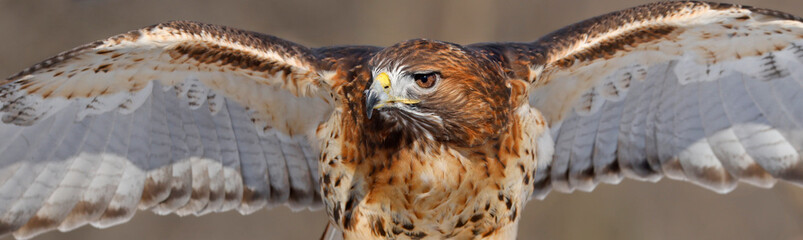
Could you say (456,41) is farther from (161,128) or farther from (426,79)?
(426,79)

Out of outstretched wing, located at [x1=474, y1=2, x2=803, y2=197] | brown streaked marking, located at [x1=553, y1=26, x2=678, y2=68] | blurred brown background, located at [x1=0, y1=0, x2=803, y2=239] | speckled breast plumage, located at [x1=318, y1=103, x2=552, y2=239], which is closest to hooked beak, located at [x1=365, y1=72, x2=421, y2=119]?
speckled breast plumage, located at [x1=318, y1=103, x2=552, y2=239]

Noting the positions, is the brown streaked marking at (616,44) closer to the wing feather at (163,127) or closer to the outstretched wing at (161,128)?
the wing feather at (163,127)

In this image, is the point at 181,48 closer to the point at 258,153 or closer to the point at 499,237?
the point at 258,153

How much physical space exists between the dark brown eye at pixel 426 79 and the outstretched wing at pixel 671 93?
0.67 meters

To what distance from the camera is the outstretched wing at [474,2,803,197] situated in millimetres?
4582

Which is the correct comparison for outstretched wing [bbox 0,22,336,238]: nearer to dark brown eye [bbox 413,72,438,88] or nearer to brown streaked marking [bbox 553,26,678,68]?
dark brown eye [bbox 413,72,438,88]

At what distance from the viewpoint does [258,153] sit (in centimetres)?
533

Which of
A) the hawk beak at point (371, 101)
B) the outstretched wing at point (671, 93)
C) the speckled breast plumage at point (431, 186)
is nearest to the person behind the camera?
the hawk beak at point (371, 101)

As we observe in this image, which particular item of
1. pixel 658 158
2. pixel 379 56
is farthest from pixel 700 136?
pixel 379 56

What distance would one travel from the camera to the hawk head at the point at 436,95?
144 inches

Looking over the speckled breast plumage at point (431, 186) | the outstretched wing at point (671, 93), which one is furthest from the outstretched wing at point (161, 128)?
the outstretched wing at point (671, 93)

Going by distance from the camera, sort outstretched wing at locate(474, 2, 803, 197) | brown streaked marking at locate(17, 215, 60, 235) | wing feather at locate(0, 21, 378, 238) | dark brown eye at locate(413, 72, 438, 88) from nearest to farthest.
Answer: dark brown eye at locate(413, 72, 438, 88)
wing feather at locate(0, 21, 378, 238)
outstretched wing at locate(474, 2, 803, 197)
brown streaked marking at locate(17, 215, 60, 235)

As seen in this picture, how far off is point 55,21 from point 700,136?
544 centimetres

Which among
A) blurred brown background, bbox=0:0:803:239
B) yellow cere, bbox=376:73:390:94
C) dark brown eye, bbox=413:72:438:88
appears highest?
yellow cere, bbox=376:73:390:94
